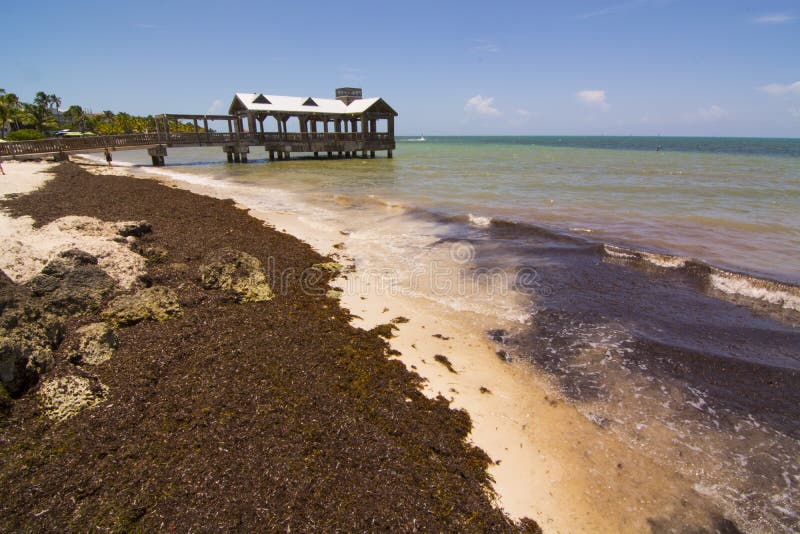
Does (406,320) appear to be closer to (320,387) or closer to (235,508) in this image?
(320,387)

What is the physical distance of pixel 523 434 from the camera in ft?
14.3

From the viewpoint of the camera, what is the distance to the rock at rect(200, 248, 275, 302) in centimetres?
639

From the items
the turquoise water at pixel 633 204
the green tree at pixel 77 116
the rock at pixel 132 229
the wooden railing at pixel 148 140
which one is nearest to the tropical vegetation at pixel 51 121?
the green tree at pixel 77 116

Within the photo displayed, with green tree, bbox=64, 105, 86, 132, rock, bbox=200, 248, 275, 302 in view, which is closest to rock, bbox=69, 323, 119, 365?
rock, bbox=200, 248, 275, 302

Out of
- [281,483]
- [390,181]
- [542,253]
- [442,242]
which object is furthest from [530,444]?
[390,181]

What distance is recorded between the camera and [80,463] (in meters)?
3.01

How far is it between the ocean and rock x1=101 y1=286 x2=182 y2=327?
4.48 metres

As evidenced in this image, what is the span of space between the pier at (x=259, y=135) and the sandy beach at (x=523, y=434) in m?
33.4

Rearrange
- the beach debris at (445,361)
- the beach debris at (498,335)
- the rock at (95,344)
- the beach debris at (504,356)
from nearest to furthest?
1. the rock at (95,344)
2. the beach debris at (445,361)
3. the beach debris at (504,356)
4. the beach debris at (498,335)

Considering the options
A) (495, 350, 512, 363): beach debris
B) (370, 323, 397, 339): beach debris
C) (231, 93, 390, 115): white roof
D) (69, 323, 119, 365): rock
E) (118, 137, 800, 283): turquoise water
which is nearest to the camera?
(69, 323, 119, 365): rock

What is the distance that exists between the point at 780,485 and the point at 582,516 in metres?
2.19

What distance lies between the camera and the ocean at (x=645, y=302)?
170 inches

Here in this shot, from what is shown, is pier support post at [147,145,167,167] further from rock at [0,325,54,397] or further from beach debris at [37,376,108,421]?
beach debris at [37,376,108,421]

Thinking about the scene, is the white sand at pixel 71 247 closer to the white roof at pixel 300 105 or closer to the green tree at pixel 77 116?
the white roof at pixel 300 105
